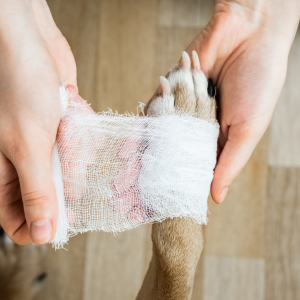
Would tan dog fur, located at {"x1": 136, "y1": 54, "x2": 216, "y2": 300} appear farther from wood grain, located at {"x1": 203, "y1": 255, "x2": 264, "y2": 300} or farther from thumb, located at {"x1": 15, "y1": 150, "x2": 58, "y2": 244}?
wood grain, located at {"x1": 203, "y1": 255, "x2": 264, "y2": 300}

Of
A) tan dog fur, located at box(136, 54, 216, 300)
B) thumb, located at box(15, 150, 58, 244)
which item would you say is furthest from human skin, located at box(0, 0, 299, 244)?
tan dog fur, located at box(136, 54, 216, 300)

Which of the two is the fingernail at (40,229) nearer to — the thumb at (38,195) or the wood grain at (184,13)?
the thumb at (38,195)

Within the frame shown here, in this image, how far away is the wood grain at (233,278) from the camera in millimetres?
1188

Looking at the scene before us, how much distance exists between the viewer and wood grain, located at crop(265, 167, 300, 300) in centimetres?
118

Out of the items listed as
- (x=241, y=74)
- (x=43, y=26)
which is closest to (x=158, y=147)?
(x=241, y=74)

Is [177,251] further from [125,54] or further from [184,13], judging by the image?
[184,13]

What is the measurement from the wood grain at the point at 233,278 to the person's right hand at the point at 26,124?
0.72m

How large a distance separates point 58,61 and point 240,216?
83 cm

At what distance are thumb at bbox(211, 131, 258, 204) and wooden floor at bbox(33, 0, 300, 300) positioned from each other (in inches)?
17.6

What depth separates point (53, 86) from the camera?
69 centimetres

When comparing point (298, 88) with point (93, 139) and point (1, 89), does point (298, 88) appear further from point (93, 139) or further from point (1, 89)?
point (1, 89)

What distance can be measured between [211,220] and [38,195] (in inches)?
29.9

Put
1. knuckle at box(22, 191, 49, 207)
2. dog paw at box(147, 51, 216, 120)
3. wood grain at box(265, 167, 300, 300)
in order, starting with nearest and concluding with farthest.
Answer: knuckle at box(22, 191, 49, 207)
dog paw at box(147, 51, 216, 120)
wood grain at box(265, 167, 300, 300)

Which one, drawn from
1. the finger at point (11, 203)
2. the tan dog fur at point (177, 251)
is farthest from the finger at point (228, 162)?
the finger at point (11, 203)
